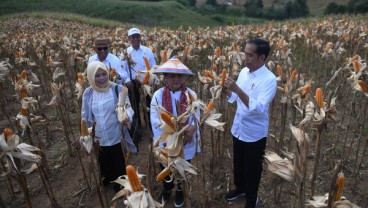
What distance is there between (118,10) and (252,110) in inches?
1612

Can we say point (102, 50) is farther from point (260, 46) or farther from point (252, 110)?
point (252, 110)

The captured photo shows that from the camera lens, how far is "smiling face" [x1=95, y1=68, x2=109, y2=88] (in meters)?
3.14

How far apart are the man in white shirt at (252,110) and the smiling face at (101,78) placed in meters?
1.46

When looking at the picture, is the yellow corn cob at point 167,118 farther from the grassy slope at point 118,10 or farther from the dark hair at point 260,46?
the grassy slope at point 118,10

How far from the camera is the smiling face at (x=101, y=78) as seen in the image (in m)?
3.14

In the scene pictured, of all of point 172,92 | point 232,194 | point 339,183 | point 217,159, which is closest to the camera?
point 339,183

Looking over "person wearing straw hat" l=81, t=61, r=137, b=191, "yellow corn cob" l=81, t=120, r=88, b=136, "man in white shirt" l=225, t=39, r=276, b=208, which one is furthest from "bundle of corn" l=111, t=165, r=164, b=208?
"person wearing straw hat" l=81, t=61, r=137, b=191

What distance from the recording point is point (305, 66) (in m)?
8.74

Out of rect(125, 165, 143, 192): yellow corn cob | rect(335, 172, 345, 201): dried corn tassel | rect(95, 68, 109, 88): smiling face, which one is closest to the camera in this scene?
rect(335, 172, 345, 201): dried corn tassel

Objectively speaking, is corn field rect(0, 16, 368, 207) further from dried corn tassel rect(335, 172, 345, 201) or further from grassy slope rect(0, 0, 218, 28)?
grassy slope rect(0, 0, 218, 28)

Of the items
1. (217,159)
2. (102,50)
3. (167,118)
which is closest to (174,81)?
(167,118)

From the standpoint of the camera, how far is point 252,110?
8.63 ft

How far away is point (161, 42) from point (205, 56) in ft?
6.43

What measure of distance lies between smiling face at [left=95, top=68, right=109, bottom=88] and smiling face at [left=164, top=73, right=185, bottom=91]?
0.81 m
